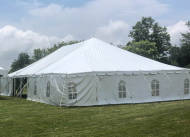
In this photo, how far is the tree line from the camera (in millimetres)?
48219

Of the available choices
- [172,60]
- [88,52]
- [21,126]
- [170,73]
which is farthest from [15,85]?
[172,60]

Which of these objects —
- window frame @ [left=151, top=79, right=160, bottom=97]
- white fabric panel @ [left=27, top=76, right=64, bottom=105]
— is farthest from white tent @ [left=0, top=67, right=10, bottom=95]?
window frame @ [left=151, top=79, right=160, bottom=97]

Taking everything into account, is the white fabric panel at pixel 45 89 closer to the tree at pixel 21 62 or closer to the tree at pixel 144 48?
the tree at pixel 144 48

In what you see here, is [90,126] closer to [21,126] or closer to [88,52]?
[21,126]

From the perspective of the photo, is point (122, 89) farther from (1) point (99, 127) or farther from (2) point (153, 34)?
(2) point (153, 34)

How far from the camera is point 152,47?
164ft

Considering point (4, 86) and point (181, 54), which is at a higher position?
point (181, 54)

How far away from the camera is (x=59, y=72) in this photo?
14.9 m

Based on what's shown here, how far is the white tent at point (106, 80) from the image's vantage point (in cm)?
1434

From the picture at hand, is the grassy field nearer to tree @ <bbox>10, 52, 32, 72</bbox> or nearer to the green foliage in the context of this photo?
the green foliage

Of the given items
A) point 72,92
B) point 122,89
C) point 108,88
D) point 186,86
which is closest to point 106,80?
point 108,88

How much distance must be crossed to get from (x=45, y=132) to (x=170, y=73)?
10.4 meters

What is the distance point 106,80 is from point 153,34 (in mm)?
43048

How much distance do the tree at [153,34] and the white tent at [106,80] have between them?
1450 inches
